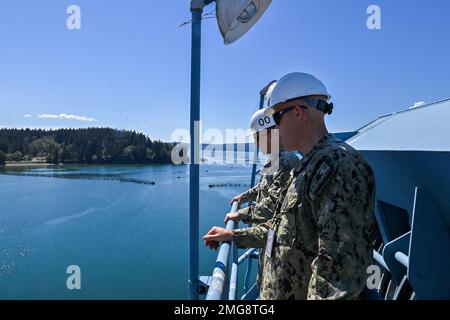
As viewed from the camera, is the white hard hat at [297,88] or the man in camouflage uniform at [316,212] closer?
the man in camouflage uniform at [316,212]

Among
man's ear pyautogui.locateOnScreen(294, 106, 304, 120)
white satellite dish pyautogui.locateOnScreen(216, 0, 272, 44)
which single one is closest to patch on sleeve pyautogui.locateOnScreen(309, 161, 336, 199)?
man's ear pyautogui.locateOnScreen(294, 106, 304, 120)

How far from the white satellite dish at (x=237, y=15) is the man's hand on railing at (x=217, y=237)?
1.19m

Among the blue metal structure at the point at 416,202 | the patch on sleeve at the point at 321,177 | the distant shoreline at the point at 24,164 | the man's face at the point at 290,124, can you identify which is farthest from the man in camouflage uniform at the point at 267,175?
the distant shoreline at the point at 24,164

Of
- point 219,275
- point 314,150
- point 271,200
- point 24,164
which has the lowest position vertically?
point 24,164

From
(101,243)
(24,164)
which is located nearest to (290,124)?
(101,243)

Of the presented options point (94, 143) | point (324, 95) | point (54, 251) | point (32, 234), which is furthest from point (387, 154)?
point (94, 143)

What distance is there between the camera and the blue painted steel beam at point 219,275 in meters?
1.22

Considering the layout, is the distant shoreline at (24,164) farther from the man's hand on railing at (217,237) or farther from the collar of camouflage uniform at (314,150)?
the collar of camouflage uniform at (314,150)

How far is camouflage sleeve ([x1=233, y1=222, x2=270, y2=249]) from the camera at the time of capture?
1.46 m

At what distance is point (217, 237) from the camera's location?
1528mm

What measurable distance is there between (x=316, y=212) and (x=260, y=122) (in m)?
1.39

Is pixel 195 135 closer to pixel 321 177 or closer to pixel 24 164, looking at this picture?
pixel 321 177

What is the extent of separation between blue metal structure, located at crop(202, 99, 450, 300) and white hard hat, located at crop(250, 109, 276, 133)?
0.63 meters
